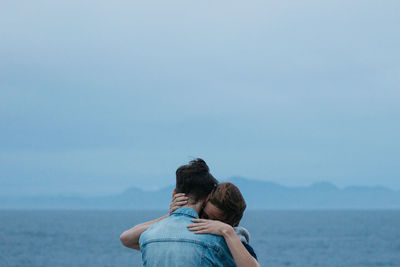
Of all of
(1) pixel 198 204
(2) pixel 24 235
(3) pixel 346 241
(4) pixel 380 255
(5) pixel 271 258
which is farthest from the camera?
(2) pixel 24 235

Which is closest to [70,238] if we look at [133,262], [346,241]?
[133,262]

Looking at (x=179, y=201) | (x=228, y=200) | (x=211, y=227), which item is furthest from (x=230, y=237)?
(x=179, y=201)

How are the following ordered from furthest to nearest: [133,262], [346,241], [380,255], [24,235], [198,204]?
[24,235], [346,241], [380,255], [133,262], [198,204]

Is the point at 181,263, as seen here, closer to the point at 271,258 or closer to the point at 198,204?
the point at 198,204

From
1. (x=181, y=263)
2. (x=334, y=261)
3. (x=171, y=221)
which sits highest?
(x=171, y=221)

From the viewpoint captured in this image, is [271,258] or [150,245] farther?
[271,258]

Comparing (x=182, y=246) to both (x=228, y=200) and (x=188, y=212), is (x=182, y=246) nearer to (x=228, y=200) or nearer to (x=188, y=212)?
(x=188, y=212)

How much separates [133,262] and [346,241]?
44794mm

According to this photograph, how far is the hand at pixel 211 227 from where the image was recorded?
3133mm

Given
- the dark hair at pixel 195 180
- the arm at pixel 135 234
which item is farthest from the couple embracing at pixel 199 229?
the arm at pixel 135 234

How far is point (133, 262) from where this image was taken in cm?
5969

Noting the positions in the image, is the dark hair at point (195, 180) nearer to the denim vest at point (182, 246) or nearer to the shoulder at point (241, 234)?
the denim vest at point (182, 246)

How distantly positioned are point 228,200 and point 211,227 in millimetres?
192

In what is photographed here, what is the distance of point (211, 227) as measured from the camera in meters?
3.14
